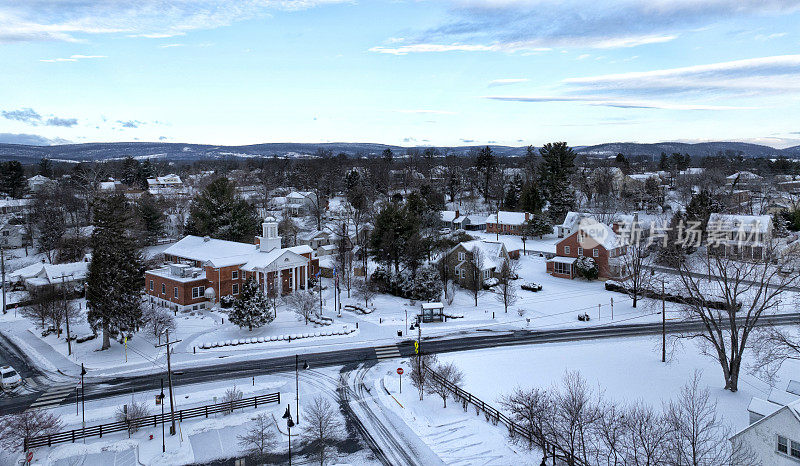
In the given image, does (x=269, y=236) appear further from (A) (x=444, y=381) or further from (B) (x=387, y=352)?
(A) (x=444, y=381)

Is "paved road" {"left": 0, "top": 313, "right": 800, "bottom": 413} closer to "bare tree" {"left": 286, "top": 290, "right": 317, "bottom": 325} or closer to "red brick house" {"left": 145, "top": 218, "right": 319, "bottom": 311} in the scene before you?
"bare tree" {"left": 286, "top": 290, "right": 317, "bottom": 325}

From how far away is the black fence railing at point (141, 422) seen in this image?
26672mm

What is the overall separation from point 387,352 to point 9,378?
2557cm

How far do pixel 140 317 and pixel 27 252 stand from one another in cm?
5430

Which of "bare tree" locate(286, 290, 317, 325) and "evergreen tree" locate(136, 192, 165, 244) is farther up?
"evergreen tree" locate(136, 192, 165, 244)

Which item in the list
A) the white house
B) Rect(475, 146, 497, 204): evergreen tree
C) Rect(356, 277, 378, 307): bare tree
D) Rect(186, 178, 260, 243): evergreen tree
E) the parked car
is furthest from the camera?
Rect(475, 146, 497, 204): evergreen tree

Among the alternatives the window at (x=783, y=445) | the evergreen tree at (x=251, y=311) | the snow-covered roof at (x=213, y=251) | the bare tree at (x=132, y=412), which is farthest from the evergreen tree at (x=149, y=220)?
the window at (x=783, y=445)

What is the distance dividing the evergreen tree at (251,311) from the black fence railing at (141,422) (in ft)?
41.8

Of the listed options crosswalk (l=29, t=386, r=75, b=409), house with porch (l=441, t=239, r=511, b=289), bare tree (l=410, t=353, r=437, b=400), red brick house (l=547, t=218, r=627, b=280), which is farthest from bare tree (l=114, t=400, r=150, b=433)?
red brick house (l=547, t=218, r=627, b=280)

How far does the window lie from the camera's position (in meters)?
20.0

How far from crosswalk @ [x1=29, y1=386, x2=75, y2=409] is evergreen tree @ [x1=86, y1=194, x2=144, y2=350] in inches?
280

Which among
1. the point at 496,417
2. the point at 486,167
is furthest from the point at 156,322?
the point at 486,167

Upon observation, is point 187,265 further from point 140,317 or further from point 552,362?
point 552,362

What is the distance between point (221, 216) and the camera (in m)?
70.2
